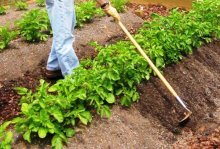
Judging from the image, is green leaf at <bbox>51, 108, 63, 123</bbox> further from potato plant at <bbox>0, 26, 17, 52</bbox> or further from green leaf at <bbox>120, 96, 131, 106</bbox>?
potato plant at <bbox>0, 26, 17, 52</bbox>

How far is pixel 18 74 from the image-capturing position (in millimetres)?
4961

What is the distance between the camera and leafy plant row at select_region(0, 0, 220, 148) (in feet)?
11.5

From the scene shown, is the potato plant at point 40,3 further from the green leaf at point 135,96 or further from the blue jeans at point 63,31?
the green leaf at point 135,96

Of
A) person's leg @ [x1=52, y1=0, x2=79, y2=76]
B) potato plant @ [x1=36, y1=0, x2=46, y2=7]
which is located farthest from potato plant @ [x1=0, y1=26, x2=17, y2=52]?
potato plant @ [x1=36, y1=0, x2=46, y2=7]

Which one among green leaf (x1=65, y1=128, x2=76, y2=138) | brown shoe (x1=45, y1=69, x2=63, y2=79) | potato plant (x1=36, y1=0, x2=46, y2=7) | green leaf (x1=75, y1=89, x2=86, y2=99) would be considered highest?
green leaf (x1=75, y1=89, x2=86, y2=99)

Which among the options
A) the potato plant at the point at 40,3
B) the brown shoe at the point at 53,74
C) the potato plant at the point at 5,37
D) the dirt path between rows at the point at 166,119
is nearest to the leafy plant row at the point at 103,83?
the dirt path between rows at the point at 166,119

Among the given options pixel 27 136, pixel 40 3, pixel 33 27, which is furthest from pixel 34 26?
pixel 27 136

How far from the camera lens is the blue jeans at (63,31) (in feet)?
13.8

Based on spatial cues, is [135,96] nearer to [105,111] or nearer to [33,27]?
[105,111]

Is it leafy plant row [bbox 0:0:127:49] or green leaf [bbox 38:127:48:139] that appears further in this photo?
leafy plant row [bbox 0:0:127:49]

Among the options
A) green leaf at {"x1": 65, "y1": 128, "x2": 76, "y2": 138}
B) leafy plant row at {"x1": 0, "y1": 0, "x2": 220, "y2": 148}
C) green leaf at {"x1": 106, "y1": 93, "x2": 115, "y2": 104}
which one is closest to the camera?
leafy plant row at {"x1": 0, "y1": 0, "x2": 220, "y2": 148}

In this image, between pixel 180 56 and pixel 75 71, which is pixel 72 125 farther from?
pixel 180 56

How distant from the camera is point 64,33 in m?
4.25

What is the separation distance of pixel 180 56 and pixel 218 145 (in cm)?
135
